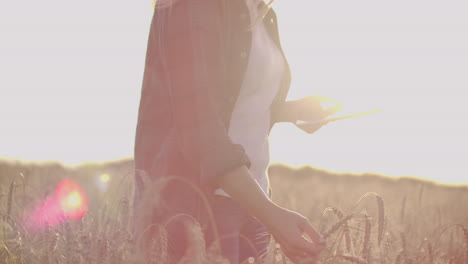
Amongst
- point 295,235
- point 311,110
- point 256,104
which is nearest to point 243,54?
point 256,104

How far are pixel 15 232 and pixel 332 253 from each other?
139 centimetres

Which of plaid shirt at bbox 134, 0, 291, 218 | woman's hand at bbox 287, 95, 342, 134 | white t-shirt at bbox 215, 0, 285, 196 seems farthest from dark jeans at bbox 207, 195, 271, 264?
woman's hand at bbox 287, 95, 342, 134

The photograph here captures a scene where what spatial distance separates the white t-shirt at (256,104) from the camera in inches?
125

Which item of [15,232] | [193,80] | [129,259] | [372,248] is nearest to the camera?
[193,80]

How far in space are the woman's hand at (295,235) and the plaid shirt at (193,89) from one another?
0.22m

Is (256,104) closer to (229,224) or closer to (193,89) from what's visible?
(229,224)

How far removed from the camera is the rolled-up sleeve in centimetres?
247

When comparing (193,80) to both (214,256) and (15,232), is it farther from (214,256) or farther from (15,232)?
(15,232)

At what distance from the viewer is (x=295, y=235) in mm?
2316

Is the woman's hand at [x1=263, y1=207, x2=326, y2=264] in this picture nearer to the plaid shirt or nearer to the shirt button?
the plaid shirt

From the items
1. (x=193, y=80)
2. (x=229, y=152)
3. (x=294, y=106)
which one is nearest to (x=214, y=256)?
(x=229, y=152)

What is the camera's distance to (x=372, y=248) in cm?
293

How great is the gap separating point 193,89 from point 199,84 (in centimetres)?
2

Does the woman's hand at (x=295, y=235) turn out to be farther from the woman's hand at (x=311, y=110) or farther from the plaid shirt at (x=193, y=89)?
the woman's hand at (x=311, y=110)
